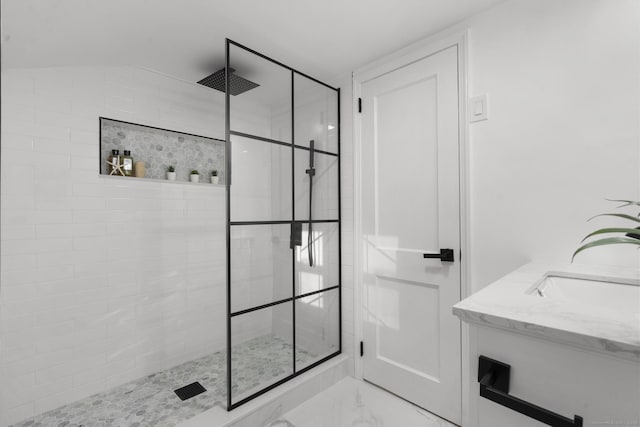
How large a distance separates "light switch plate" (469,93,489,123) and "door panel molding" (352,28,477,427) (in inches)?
1.5

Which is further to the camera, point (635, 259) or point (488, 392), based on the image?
point (635, 259)

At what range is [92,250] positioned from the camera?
216 centimetres

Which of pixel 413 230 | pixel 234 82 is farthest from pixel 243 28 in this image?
pixel 413 230

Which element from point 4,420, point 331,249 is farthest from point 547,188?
point 4,420

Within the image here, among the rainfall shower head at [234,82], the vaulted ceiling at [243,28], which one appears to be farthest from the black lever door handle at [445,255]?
the rainfall shower head at [234,82]

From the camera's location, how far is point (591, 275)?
49.5 inches

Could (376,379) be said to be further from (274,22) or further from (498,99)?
(274,22)

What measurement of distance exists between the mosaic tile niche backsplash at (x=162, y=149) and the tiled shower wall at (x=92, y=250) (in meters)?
0.09

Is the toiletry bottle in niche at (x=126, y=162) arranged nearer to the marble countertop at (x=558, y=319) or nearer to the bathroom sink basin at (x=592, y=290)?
the marble countertop at (x=558, y=319)

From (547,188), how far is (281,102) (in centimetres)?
160

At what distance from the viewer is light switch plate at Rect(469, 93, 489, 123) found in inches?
71.0

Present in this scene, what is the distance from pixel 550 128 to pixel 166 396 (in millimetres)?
2648

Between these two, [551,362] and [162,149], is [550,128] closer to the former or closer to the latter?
[551,362]

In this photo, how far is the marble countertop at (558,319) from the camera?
686 mm
